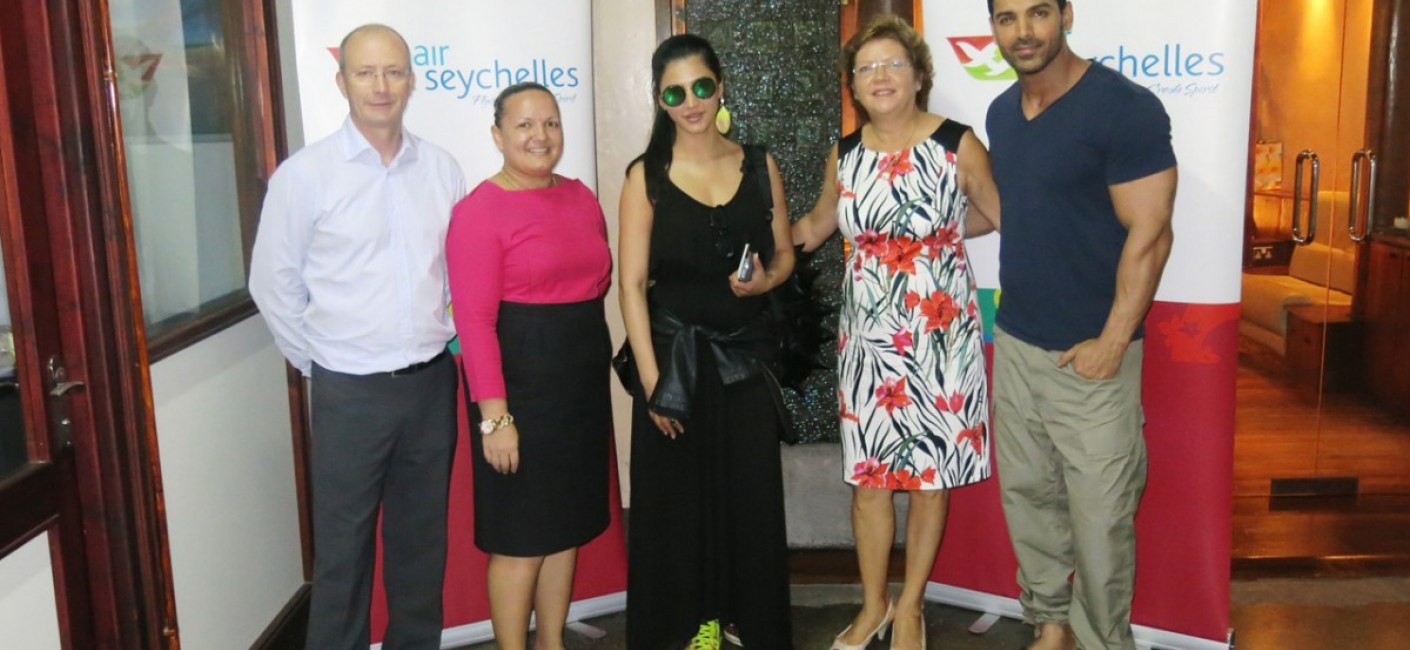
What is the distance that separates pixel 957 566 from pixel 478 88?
74.6 inches

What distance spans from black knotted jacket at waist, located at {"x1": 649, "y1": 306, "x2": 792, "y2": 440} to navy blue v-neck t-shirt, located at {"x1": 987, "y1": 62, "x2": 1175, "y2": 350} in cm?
60

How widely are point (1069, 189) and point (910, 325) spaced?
1.60ft

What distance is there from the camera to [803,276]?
296cm

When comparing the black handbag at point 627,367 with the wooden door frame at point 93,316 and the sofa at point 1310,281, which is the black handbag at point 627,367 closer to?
the wooden door frame at point 93,316

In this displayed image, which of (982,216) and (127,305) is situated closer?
(127,305)

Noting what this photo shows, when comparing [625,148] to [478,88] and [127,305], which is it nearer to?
[478,88]

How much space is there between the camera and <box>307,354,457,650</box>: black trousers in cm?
249

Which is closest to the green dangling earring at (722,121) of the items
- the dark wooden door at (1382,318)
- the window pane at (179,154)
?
the window pane at (179,154)

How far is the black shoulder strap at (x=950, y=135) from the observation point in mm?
2660

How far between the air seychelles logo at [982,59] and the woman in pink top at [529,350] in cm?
104

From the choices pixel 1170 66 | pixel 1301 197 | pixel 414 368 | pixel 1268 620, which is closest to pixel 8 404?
pixel 414 368

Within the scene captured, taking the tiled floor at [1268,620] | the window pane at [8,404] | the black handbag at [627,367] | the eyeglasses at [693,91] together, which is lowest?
the tiled floor at [1268,620]

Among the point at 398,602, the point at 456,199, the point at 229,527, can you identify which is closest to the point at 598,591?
the point at 398,602

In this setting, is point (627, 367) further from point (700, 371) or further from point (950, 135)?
point (950, 135)
